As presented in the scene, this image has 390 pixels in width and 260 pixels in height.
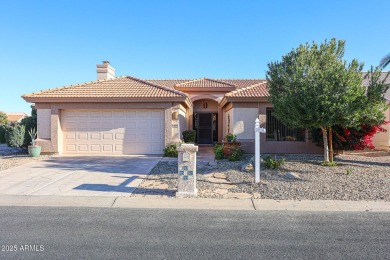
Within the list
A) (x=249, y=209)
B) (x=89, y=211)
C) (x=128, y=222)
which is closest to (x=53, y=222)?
(x=89, y=211)

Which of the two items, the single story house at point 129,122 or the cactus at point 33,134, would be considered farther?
the single story house at point 129,122

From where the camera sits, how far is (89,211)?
246 inches

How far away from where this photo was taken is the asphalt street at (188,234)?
4184 millimetres

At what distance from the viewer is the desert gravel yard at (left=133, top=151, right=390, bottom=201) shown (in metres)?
7.63

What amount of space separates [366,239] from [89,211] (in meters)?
5.16

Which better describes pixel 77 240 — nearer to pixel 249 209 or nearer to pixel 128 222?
pixel 128 222

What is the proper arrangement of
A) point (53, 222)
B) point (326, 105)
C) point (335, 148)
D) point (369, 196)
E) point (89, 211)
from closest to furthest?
point (53, 222) < point (89, 211) < point (369, 196) < point (326, 105) < point (335, 148)

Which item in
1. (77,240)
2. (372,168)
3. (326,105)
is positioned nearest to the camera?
(77,240)

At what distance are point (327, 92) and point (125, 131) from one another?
982cm

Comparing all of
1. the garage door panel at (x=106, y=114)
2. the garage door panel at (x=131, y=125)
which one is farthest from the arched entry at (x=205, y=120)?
the garage door panel at (x=106, y=114)

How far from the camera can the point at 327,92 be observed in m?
9.57

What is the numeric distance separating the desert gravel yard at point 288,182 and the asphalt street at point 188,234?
1455 mm

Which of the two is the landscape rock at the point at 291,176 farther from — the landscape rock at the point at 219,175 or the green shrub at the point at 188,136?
the green shrub at the point at 188,136

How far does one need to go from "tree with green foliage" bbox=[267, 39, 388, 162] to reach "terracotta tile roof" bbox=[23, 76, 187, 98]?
6.28 metres
